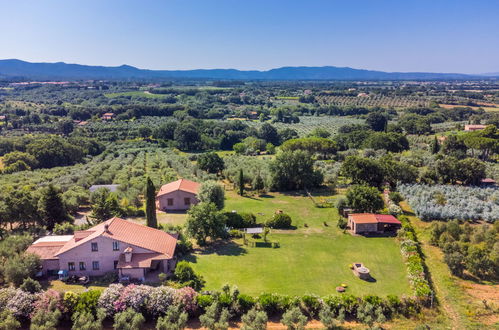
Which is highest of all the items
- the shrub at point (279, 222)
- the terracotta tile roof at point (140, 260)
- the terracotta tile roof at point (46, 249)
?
the terracotta tile roof at point (46, 249)

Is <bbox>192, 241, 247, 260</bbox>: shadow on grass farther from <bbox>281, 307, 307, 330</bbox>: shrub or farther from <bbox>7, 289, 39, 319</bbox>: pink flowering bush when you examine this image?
<bbox>7, 289, 39, 319</bbox>: pink flowering bush

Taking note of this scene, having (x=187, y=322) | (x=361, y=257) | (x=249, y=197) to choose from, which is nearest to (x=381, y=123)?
(x=249, y=197)

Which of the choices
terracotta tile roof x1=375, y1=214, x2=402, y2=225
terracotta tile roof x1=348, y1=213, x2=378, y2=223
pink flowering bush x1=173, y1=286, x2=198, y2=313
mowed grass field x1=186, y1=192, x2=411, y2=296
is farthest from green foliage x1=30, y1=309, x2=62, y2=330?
terracotta tile roof x1=375, y1=214, x2=402, y2=225

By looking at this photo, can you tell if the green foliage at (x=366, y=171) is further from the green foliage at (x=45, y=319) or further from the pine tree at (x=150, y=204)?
the green foliage at (x=45, y=319)

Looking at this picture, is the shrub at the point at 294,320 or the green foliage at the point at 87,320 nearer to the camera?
the green foliage at the point at 87,320

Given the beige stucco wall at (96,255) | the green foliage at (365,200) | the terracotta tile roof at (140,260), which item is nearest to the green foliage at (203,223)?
the terracotta tile roof at (140,260)

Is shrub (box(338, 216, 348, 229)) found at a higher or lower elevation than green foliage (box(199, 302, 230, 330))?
lower

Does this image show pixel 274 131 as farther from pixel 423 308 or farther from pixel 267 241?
pixel 423 308
